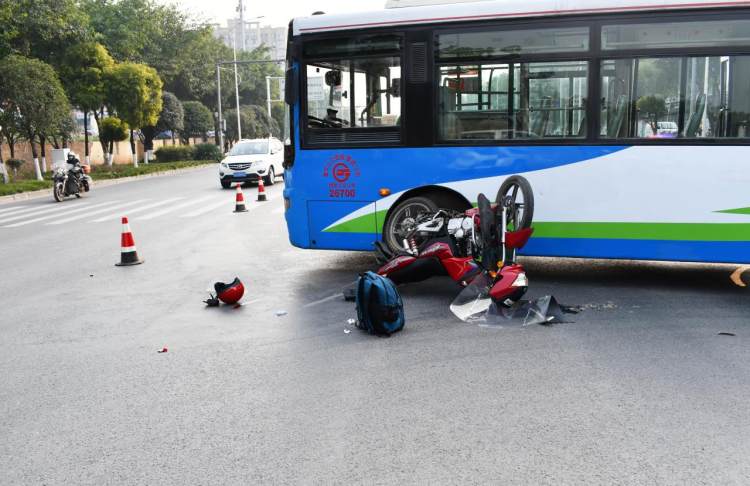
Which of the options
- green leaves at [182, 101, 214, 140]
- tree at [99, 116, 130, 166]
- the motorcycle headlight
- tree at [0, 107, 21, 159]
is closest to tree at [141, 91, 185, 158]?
green leaves at [182, 101, 214, 140]

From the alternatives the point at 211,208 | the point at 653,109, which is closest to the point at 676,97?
the point at 653,109

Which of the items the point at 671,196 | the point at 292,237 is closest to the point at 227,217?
the point at 292,237

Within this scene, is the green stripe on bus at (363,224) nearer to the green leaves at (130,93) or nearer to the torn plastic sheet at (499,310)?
the torn plastic sheet at (499,310)

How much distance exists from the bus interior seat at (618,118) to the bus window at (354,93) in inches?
92.5

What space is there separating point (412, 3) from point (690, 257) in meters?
4.18

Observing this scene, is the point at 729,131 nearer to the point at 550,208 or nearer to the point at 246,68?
the point at 550,208

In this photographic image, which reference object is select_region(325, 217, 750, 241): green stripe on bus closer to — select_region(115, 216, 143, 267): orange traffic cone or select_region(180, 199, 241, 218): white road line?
select_region(115, 216, 143, 267): orange traffic cone

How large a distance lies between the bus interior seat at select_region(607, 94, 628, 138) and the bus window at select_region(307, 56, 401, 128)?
2.35 m

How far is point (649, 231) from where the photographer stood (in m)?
7.67

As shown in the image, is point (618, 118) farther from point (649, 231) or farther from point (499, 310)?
point (499, 310)

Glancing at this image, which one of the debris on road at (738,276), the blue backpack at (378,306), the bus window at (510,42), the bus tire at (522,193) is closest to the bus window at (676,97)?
the bus window at (510,42)

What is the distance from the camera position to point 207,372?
5402mm

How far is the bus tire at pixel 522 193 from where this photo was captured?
723 centimetres

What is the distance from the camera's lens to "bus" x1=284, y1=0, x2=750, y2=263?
7.40m
